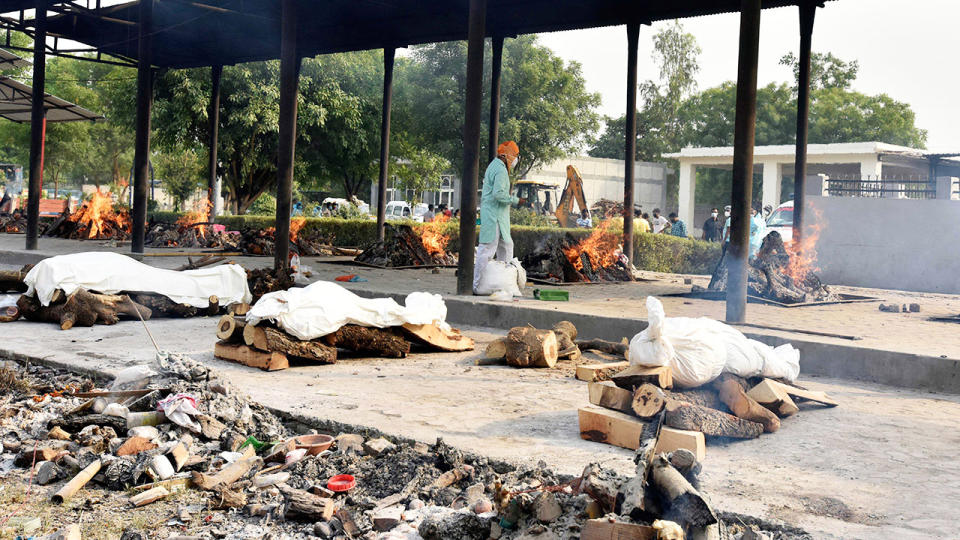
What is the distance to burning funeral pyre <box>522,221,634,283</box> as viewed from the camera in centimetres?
1379

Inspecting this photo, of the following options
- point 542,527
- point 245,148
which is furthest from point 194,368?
point 245,148

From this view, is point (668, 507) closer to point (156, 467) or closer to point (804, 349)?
point (156, 467)

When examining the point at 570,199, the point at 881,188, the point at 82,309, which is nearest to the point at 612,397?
the point at 82,309

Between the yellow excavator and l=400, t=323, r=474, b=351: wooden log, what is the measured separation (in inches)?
735

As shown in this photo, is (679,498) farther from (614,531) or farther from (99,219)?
(99,219)

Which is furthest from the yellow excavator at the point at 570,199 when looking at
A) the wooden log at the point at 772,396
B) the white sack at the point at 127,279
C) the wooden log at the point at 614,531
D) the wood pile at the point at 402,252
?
the wooden log at the point at 614,531

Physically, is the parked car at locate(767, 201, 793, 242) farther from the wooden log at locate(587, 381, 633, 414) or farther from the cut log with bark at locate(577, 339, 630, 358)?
the wooden log at locate(587, 381, 633, 414)

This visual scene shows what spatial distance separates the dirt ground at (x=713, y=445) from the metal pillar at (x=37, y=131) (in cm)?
985

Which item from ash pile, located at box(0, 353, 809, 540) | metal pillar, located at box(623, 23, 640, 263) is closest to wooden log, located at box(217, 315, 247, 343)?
ash pile, located at box(0, 353, 809, 540)

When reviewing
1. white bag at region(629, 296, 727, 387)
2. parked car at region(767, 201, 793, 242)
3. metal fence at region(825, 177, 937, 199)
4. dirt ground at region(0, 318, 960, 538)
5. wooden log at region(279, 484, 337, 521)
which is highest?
metal fence at region(825, 177, 937, 199)

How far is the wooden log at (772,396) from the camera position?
534 cm

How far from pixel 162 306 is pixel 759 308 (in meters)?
7.44

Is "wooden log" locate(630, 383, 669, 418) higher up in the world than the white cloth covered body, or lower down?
lower down

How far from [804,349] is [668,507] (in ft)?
16.4
